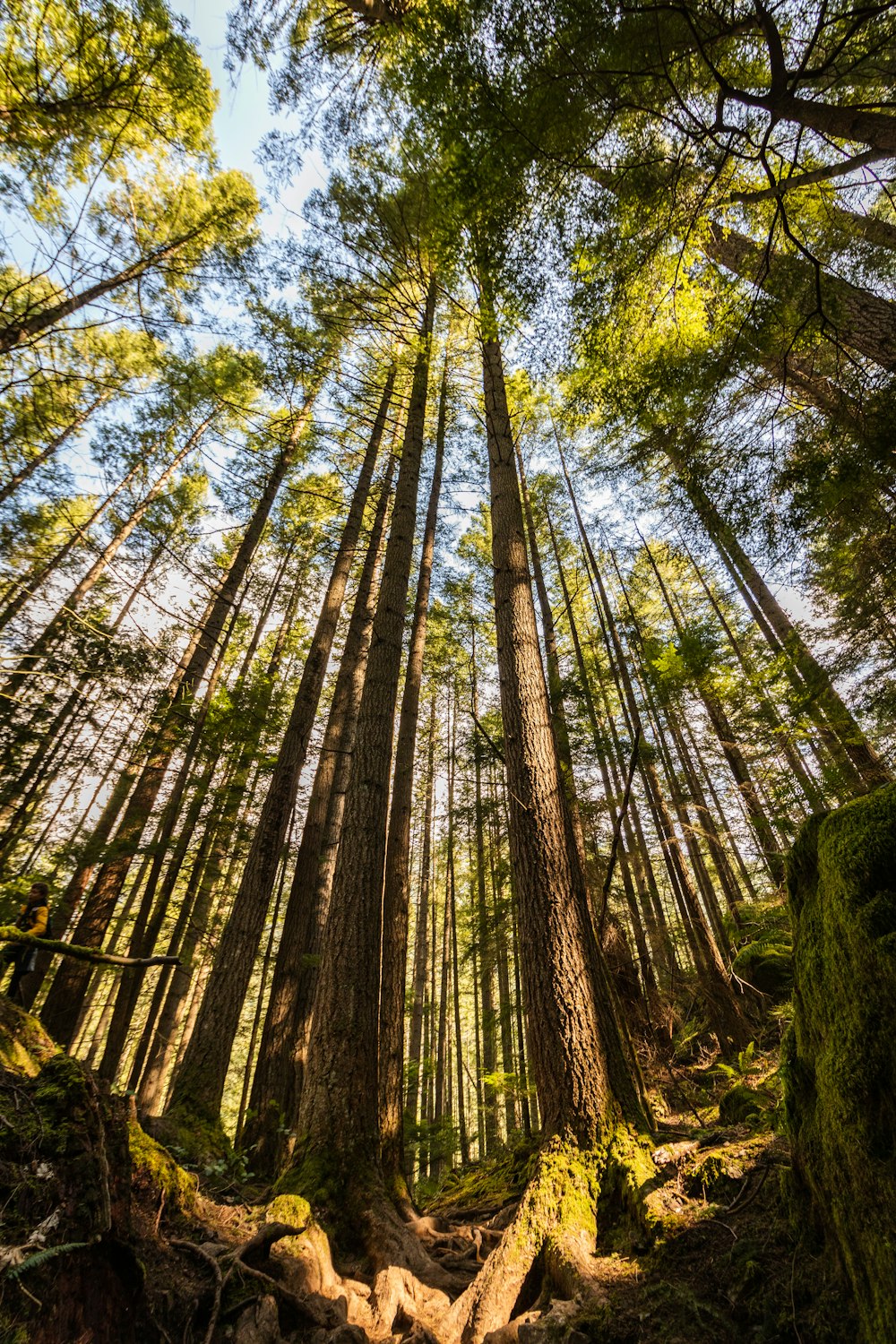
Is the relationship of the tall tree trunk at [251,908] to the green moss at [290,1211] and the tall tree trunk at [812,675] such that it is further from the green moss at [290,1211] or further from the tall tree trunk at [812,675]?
the tall tree trunk at [812,675]

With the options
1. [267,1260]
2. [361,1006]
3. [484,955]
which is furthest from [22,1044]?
[484,955]

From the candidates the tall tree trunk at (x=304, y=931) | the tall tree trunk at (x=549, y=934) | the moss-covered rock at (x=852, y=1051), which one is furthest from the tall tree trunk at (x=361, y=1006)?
the moss-covered rock at (x=852, y=1051)

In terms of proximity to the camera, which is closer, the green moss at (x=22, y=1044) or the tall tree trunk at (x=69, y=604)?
the green moss at (x=22, y=1044)

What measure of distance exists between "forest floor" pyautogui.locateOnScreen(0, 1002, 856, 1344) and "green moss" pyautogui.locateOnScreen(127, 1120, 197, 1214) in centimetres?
1

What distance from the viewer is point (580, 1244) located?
269 cm

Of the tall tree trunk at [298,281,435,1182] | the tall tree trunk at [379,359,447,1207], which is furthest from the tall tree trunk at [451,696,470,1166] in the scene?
the tall tree trunk at [298,281,435,1182]

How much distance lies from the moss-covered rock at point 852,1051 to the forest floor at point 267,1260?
9.0 inches

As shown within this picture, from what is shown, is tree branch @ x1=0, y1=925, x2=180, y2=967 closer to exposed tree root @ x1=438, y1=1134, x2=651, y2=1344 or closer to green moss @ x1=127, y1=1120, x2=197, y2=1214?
green moss @ x1=127, y1=1120, x2=197, y2=1214

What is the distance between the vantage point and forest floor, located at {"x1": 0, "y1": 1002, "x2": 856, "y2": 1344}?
1.56m

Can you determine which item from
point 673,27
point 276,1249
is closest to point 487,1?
point 673,27

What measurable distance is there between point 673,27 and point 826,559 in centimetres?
525

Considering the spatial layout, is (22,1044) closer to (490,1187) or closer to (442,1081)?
(490,1187)

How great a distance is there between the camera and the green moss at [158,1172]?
253cm

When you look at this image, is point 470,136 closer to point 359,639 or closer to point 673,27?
point 673,27
